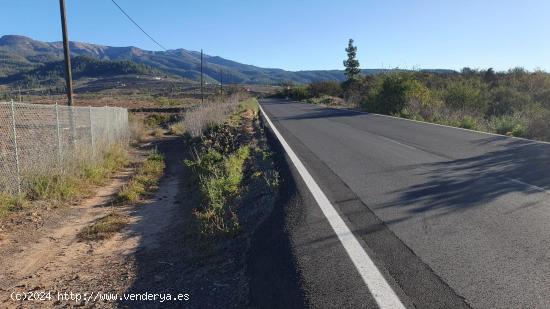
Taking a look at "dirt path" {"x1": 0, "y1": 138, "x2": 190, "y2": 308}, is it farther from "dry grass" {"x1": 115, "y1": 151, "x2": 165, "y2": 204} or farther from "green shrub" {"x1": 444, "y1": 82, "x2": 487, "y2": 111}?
"green shrub" {"x1": 444, "y1": 82, "x2": 487, "y2": 111}

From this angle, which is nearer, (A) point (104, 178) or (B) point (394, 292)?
(B) point (394, 292)

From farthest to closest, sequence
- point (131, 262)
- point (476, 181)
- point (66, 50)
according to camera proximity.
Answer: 1. point (66, 50)
2. point (476, 181)
3. point (131, 262)

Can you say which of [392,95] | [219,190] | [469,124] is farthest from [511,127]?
[392,95]

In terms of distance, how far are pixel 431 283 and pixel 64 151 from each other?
10.1 m

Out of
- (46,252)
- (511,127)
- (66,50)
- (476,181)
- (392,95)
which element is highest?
(66,50)

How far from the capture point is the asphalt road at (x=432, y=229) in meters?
4.08

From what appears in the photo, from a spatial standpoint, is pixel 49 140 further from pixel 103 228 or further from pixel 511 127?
pixel 511 127

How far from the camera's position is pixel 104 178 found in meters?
12.9

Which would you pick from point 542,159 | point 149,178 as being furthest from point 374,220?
point 149,178

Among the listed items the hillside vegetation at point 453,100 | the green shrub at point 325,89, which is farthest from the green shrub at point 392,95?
the green shrub at point 325,89

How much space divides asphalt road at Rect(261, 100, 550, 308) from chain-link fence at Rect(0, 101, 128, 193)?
5425 millimetres

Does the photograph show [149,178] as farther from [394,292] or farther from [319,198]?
[394,292]

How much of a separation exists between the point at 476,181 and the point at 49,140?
9692 millimetres

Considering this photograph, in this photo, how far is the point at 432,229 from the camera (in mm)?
5699
